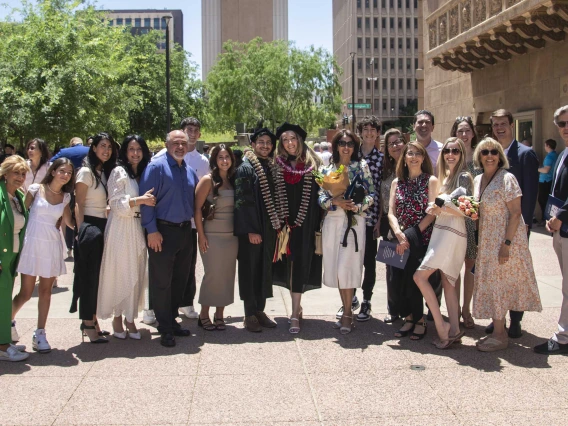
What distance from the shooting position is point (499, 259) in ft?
19.6

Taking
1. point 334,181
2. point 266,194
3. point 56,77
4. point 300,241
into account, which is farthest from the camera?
point 56,77

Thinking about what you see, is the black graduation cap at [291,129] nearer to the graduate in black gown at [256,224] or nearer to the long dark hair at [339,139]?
the graduate in black gown at [256,224]

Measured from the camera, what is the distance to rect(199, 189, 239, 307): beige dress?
6.81 meters

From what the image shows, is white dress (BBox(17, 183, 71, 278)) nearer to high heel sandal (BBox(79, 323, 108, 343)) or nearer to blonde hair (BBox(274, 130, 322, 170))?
high heel sandal (BBox(79, 323, 108, 343))

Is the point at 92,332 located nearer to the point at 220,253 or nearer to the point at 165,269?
the point at 165,269

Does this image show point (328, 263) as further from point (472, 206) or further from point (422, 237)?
point (472, 206)

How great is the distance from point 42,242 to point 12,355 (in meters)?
1.03

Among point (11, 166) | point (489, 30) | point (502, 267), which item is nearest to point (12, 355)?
point (11, 166)

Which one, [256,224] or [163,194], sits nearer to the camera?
[163,194]

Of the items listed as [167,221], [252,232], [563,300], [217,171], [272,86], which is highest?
[272,86]

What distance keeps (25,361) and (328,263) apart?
2.97 m

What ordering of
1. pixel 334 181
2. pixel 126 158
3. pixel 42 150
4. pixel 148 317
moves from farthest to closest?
pixel 42 150, pixel 148 317, pixel 334 181, pixel 126 158

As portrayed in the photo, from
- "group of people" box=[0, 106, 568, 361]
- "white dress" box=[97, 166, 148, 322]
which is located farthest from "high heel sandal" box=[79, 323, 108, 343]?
"white dress" box=[97, 166, 148, 322]

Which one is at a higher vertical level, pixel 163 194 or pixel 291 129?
pixel 291 129
